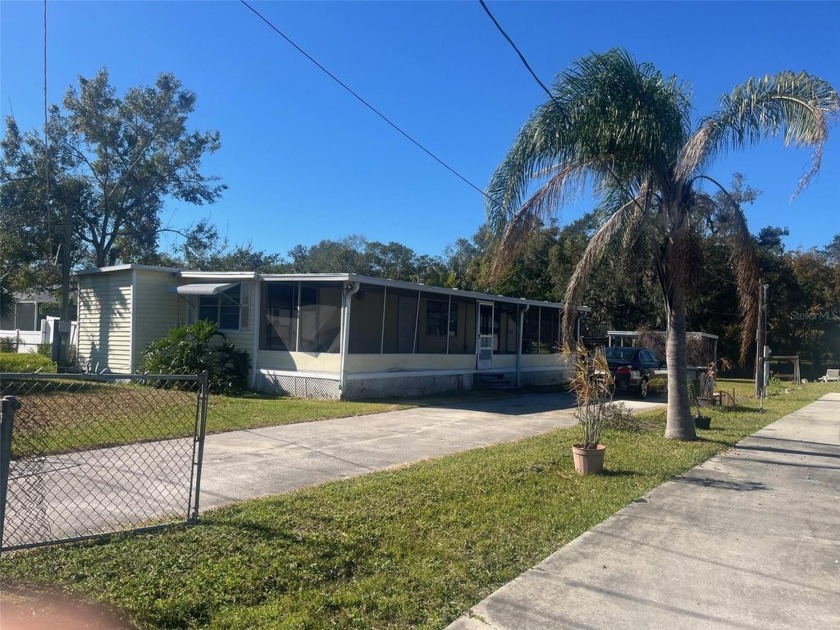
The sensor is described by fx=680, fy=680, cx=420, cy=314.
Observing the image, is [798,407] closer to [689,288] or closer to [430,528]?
[689,288]

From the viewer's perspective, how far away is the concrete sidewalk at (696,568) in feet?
13.4

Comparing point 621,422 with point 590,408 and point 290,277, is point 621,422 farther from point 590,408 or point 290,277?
point 290,277

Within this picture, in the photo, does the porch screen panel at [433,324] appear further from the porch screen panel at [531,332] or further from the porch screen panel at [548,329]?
the porch screen panel at [548,329]

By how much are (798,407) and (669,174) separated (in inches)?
436

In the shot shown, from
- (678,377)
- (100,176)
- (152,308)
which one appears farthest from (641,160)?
(100,176)

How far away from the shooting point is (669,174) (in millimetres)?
10617

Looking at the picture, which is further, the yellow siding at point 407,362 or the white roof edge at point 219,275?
the white roof edge at point 219,275

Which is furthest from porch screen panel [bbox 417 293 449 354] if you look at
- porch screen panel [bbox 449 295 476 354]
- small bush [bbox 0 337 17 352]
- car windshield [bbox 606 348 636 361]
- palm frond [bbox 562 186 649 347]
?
small bush [bbox 0 337 17 352]

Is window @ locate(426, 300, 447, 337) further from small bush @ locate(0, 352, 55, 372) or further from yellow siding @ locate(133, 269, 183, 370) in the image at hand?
small bush @ locate(0, 352, 55, 372)

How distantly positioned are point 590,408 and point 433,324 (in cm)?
1057

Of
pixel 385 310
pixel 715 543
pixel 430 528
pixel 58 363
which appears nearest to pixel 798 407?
pixel 385 310

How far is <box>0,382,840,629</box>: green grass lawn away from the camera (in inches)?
152

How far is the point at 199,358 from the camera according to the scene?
15.6m

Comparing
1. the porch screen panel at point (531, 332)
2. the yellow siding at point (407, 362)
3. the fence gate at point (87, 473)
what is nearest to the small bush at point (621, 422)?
the yellow siding at point (407, 362)
